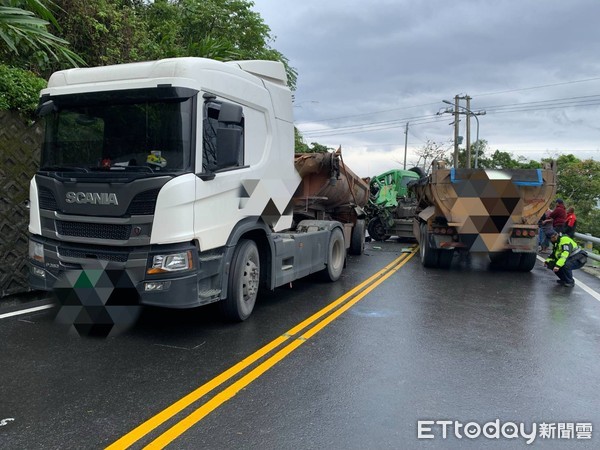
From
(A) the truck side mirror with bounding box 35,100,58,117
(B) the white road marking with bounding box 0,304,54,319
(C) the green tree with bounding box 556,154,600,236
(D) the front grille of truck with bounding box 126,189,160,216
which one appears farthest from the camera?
(C) the green tree with bounding box 556,154,600,236

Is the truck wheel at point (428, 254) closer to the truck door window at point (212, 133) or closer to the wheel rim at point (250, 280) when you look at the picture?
the wheel rim at point (250, 280)

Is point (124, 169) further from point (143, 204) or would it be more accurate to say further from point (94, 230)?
point (94, 230)

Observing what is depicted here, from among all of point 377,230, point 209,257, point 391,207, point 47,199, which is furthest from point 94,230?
point 377,230

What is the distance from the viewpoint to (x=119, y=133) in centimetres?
521

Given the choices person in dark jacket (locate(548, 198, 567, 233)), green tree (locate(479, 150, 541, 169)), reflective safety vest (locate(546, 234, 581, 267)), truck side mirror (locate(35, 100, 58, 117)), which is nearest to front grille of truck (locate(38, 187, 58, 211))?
truck side mirror (locate(35, 100, 58, 117))

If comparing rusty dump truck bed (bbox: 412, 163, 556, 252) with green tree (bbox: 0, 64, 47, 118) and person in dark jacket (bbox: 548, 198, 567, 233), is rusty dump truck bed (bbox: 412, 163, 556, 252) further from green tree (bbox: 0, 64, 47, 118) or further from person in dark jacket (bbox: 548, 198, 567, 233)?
green tree (bbox: 0, 64, 47, 118)

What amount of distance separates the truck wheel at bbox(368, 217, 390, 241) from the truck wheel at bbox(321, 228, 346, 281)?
8.25 metres

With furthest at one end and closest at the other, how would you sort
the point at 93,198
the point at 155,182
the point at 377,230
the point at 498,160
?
the point at 498,160
the point at 377,230
the point at 93,198
the point at 155,182

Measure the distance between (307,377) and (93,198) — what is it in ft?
9.07

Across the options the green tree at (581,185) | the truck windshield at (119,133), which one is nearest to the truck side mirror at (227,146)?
the truck windshield at (119,133)

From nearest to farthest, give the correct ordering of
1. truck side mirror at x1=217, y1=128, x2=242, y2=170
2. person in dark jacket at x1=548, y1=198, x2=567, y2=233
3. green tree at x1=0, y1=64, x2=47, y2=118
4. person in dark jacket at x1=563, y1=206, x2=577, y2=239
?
1. truck side mirror at x1=217, y1=128, x2=242, y2=170
2. green tree at x1=0, y1=64, x2=47, y2=118
3. person in dark jacket at x1=563, y1=206, x2=577, y2=239
4. person in dark jacket at x1=548, y1=198, x2=567, y2=233

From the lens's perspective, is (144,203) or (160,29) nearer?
(144,203)

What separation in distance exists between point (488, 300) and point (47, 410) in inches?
256

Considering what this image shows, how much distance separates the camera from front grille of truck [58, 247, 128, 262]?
491cm
